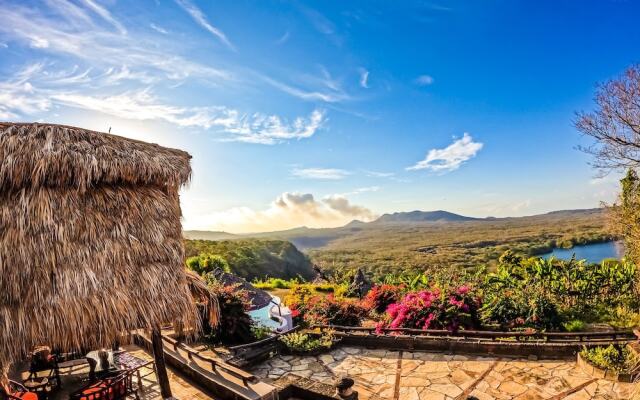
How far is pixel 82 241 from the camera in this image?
4.73 meters

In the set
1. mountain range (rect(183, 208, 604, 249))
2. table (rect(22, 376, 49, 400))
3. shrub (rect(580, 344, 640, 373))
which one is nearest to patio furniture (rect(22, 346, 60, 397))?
table (rect(22, 376, 49, 400))

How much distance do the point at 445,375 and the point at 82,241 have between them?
24.3ft

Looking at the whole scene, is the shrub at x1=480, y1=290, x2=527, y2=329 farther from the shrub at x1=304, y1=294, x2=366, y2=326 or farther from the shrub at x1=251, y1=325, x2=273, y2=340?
the shrub at x1=251, y1=325, x2=273, y2=340

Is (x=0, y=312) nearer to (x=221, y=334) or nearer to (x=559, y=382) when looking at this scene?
(x=221, y=334)

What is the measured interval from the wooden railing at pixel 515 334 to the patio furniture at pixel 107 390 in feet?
18.8

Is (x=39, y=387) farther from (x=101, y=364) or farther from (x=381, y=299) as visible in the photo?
(x=381, y=299)

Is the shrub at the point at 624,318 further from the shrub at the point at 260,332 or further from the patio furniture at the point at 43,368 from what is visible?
the patio furniture at the point at 43,368

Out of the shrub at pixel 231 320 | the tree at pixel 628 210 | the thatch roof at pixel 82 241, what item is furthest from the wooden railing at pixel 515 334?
the thatch roof at pixel 82 241

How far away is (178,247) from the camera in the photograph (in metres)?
5.78

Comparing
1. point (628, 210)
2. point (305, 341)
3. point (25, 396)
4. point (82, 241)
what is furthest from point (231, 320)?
point (628, 210)

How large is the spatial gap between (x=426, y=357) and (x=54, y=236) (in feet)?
26.8

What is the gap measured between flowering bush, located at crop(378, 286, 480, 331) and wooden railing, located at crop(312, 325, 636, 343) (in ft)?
1.25

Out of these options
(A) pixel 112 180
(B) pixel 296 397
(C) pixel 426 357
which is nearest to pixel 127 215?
(A) pixel 112 180

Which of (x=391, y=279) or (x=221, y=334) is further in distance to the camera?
(x=391, y=279)
